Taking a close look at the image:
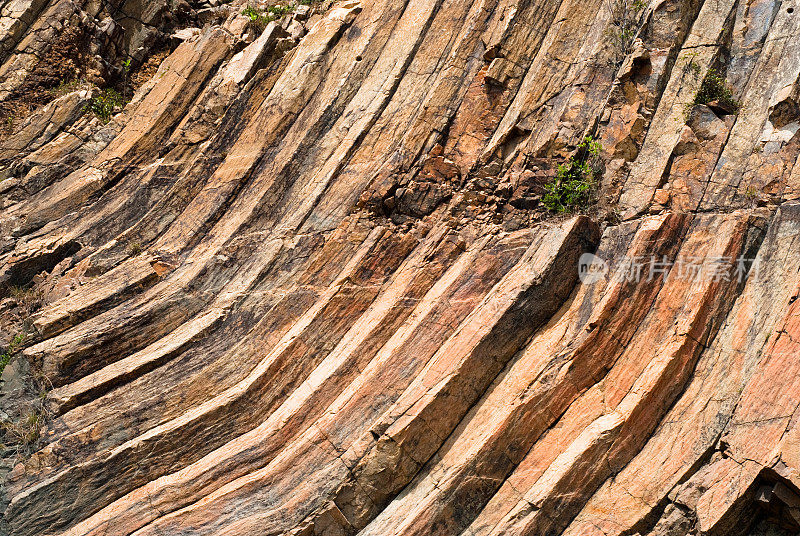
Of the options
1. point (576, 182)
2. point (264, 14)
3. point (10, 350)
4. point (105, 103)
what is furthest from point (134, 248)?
point (576, 182)

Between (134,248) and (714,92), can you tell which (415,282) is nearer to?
(134,248)

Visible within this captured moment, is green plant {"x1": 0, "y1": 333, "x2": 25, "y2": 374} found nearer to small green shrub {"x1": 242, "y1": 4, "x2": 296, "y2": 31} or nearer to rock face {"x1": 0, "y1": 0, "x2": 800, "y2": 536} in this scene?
rock face {"x1": 0, "y1": 0, "x2": 800, "y2": 536}

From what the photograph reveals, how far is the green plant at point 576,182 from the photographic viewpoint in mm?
Answer: 10920

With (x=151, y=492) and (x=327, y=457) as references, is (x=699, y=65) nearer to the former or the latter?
(x=327, y=457)

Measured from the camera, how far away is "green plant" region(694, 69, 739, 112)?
35.4 ft

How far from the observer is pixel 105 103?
14.5 meters

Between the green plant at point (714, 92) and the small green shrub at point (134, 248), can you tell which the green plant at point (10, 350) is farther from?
the green plant at point (714, 92)

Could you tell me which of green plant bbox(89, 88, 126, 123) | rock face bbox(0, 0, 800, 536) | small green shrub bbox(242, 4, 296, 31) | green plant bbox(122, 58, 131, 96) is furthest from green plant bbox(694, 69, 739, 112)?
green plant bbox(122, 58, 131, 96)

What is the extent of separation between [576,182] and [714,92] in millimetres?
2547

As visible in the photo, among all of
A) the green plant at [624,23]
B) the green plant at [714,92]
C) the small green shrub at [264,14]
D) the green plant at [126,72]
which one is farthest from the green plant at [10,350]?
the green plant at [714,92]

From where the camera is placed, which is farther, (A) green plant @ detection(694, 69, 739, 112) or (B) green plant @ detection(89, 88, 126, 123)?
(B) green plant @ detection(89, 88, 126, 123)

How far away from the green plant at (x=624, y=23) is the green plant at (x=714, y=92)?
1.41 meters

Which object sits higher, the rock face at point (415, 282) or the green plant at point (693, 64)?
the green plant at point (693, 64)

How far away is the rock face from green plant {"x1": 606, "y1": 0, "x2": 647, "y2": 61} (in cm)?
8
